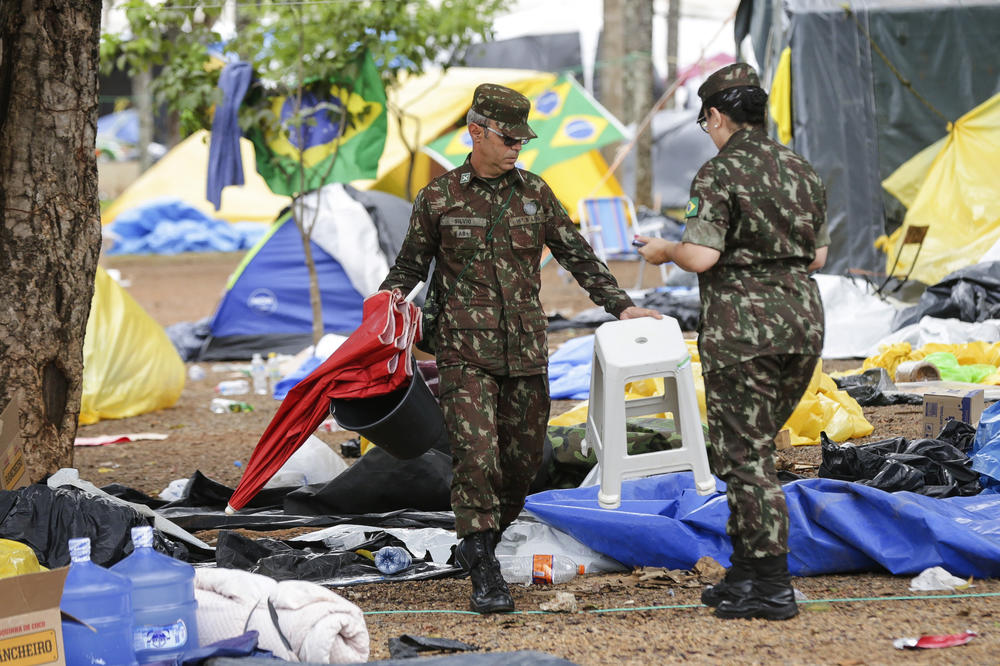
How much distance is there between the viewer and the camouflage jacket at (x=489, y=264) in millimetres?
4102

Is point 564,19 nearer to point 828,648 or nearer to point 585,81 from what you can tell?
point 585,81

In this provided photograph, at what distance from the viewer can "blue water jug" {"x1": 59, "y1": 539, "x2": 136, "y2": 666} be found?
3.23m

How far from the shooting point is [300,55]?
1041 centimetres

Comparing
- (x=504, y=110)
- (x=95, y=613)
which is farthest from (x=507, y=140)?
(x=95, y=613)

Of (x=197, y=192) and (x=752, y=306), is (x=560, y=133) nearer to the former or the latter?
(x=197, y=192)

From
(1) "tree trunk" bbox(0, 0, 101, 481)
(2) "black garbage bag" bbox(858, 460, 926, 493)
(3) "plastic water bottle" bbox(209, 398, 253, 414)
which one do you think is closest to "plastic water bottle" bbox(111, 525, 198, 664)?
(1) "tree trunk" bbox(0, 0, 101, 481)

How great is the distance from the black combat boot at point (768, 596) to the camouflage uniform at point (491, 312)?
2.81 feet

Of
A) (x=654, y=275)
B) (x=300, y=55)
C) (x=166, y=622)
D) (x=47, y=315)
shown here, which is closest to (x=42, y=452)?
(x=47, y=315)

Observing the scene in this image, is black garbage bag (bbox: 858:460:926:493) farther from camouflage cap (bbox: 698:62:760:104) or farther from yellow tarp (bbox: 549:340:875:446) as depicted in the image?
camouflage cap (bbox: 698:62:760:104)

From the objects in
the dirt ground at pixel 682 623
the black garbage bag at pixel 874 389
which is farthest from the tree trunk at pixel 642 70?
the dirt ground at pixel 682 623

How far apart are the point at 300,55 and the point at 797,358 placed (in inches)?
299

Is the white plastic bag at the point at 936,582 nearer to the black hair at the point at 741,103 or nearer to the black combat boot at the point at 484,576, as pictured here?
the black combat boot at the point at 484,576

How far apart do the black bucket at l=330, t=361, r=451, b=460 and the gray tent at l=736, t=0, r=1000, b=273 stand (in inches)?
352

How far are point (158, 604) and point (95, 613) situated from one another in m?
0.18
